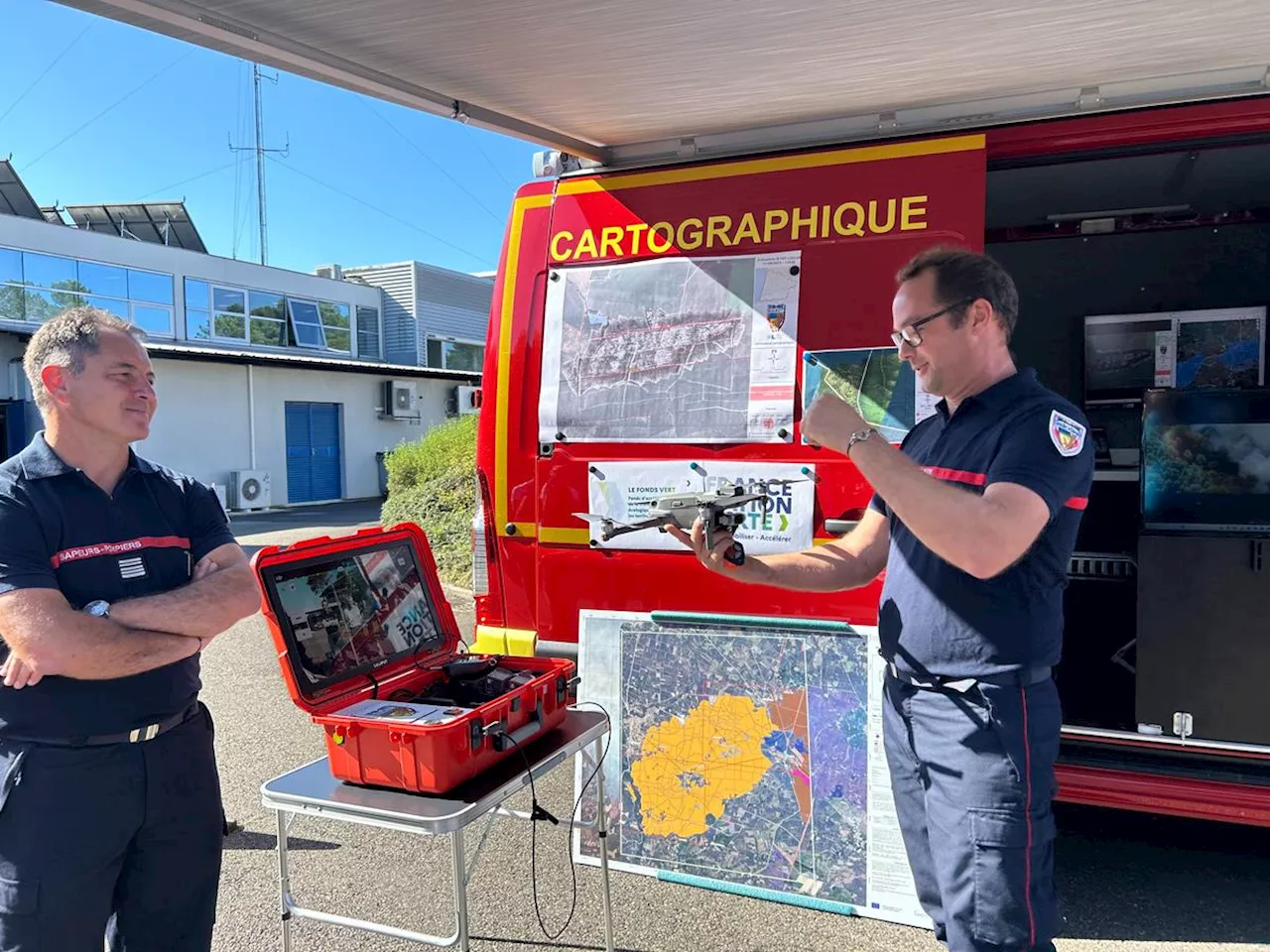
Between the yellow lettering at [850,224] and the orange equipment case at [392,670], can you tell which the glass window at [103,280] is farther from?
the yellow lettering at [850,224]

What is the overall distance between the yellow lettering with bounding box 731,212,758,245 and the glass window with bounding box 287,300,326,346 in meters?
23.6

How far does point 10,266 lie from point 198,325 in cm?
439

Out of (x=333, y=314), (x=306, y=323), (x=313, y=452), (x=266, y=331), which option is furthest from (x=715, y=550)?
(x=333, y=314)

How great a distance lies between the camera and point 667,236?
3.15 meters

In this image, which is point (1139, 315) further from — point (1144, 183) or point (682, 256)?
point (682, 256)

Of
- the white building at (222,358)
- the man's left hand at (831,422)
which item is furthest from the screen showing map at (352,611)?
the white building at (222,358)

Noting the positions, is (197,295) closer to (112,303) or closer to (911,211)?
(112,303)

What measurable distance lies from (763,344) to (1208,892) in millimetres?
2412

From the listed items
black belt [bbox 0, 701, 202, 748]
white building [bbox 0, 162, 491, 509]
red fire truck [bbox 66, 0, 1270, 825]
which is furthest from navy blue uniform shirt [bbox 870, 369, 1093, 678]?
white building [bbox 0, 162, 491, 509]

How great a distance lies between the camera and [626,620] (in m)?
3.15

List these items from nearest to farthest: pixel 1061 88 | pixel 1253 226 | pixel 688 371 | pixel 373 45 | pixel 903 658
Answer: pixel 903 658
pixel 373 45
pixel 1061 88
pixel 688 371
pixel 1253 226

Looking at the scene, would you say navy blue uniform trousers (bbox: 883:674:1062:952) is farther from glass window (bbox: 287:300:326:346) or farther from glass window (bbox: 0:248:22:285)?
glass window (bbox: 287:300:326:346)

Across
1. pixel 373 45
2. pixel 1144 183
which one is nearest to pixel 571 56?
pixel 373 45

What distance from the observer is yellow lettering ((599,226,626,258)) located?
322 cm
